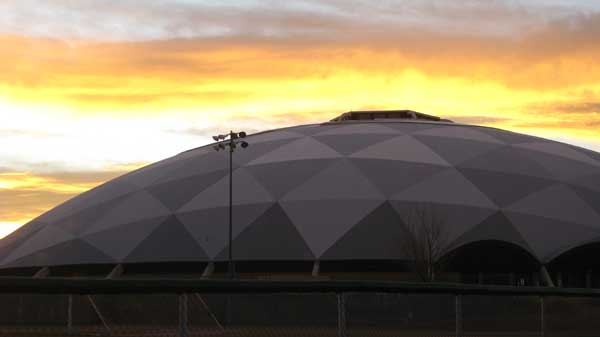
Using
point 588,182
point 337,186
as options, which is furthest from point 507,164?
point 337,186

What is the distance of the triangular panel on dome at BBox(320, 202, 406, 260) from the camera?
2422 inches

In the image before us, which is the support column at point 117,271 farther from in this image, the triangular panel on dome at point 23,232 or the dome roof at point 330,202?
the triangular panel on dome at point 23,232

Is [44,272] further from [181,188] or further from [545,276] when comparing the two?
[545,276]

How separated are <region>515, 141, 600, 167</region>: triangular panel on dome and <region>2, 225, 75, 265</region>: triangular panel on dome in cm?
3512

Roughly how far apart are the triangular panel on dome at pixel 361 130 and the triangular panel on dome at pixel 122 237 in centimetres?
1677

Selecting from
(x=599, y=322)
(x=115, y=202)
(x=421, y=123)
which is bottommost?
(x=599, y=322)

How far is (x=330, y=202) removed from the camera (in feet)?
215

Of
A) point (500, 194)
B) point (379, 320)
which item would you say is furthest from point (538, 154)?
point (379, 320)

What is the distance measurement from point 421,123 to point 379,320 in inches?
2643

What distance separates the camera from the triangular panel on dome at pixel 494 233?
6253 centimetres

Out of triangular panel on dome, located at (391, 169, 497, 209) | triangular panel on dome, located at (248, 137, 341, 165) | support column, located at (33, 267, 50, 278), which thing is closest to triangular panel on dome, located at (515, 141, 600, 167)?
triangular panel on dome, located at (391, 169, 497, 209)

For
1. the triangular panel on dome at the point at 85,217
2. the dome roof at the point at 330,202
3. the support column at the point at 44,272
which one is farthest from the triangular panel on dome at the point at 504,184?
the support column at the point at 44,272

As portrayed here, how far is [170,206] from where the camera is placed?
6831cm

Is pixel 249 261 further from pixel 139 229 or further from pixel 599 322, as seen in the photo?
pixel 599 322
